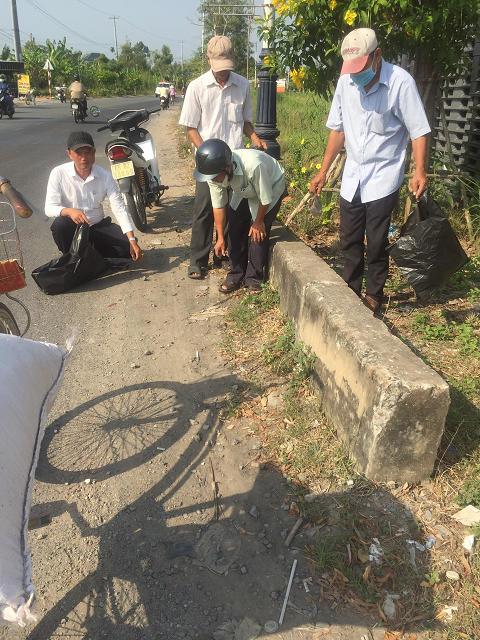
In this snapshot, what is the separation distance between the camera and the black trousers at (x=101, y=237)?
491 cm

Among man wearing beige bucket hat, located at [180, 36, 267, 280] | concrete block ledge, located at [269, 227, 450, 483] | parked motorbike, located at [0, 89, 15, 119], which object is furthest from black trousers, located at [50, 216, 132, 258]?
parked motorbike, located at [0, 89, 15, 119]

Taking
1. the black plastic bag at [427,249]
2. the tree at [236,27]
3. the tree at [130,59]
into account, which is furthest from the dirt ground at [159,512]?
the tree at [130,59]

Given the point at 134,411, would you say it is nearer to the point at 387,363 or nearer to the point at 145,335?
the point at 145,335

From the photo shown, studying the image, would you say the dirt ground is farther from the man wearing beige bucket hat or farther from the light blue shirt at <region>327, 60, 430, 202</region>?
the light blue shirt at <region>327, 60, 430, 202</region>

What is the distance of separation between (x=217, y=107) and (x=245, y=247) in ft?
4.36

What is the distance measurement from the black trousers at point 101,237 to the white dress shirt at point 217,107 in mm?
1250

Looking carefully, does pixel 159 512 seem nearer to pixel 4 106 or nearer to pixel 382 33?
pixel 382 33

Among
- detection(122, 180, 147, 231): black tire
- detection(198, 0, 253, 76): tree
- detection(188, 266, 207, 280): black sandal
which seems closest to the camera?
A: detection(188, 266, 207, 280): black sandal

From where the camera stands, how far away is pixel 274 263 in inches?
171

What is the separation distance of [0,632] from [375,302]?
3095 millimetres

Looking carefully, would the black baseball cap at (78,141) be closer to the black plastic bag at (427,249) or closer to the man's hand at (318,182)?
the man's hand at (318,182)

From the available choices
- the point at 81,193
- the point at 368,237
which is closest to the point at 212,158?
the point at 368,237

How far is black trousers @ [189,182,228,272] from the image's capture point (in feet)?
15.9

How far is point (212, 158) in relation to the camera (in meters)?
3.73
